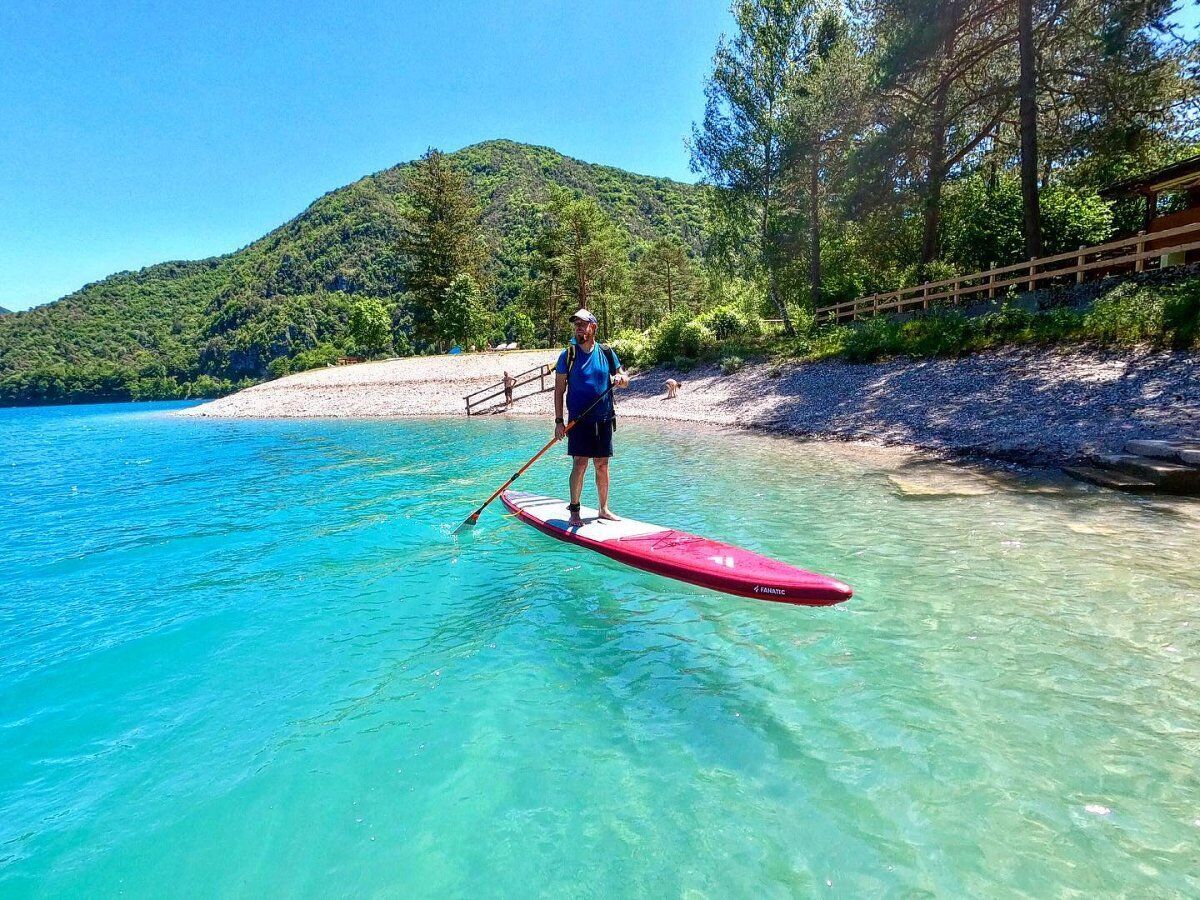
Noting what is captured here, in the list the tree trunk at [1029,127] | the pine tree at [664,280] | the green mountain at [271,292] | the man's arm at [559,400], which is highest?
the green mountain at [271,292]

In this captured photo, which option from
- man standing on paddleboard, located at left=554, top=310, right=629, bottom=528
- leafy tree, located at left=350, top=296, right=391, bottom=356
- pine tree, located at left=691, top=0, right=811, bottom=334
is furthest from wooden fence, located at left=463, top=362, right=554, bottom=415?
leafy tree, located at left=350, top=296, right=391, bottom=356

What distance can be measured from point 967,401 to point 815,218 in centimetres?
1593

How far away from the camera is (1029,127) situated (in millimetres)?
17984

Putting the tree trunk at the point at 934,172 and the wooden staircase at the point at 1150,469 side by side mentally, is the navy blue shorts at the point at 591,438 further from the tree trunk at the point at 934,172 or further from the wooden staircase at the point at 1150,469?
the tree trunk at the point at 934,172

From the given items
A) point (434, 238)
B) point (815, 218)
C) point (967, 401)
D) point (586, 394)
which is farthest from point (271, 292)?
point (586, 394)

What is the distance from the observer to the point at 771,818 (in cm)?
317

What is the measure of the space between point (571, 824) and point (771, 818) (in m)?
1.10

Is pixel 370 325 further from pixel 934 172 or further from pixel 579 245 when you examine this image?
pixel 934 172

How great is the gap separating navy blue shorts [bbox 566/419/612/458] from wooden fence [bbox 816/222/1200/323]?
622 inches

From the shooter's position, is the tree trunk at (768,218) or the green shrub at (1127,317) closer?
the green shrub at (1127,317)

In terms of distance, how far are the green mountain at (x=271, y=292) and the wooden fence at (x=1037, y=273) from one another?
9031 cm

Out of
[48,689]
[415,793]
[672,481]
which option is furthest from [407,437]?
[415,793]

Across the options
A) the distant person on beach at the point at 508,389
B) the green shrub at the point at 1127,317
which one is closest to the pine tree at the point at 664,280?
the distant person on beach at the point at 508,389

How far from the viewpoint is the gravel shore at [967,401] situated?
456 inches
